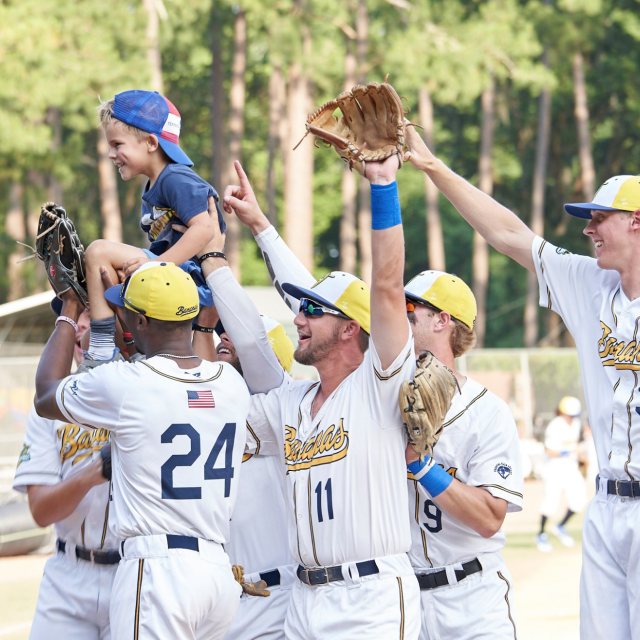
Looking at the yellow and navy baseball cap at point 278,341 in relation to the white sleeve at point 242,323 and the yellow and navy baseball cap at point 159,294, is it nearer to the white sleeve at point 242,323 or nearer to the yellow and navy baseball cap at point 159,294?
the white sleeve at point 242,323

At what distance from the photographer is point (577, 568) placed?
11.9 m

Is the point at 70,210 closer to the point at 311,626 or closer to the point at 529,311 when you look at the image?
the point at 529,311

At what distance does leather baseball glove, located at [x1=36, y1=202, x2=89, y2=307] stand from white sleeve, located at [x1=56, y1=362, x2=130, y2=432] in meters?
0.62

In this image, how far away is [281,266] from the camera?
483 cm

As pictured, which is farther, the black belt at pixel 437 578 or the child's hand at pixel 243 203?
the child's hand at pixel 243 203

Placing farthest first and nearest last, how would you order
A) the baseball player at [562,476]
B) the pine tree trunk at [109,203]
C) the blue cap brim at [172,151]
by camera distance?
the pine tree trunk at [109,203]
the baseball player at [562,476]
the blue cap brim at [172,151]

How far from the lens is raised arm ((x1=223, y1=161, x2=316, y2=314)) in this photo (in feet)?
15.1

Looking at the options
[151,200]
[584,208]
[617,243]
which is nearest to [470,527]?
[617,243]

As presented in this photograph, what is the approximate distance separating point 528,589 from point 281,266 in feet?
23.8

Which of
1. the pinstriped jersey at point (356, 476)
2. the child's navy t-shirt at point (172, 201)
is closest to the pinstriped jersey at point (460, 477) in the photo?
the pinstriped jersey at point (356, 476)

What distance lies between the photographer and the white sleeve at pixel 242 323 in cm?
430

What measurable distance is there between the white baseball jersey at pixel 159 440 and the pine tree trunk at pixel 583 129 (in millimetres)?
31796

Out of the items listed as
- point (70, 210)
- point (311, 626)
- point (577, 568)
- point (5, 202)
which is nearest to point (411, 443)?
point (311, 626)

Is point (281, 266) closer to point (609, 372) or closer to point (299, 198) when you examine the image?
point (609, 372)
